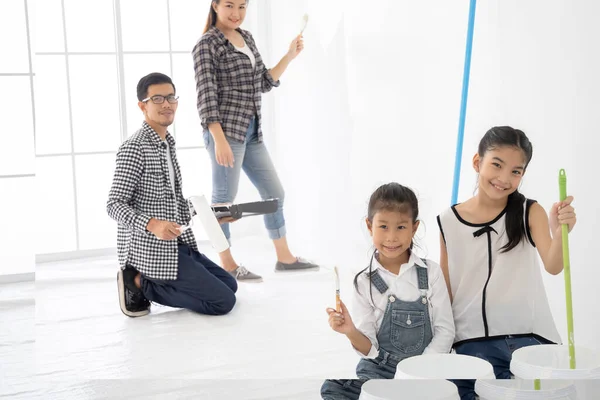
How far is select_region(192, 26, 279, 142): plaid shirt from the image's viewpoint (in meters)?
2.23

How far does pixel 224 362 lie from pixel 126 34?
3.84 feet

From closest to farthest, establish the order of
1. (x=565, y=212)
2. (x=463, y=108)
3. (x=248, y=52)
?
1. (x=565, y=212)
2. (x=463, y=108)
3. (x=248, y=52)

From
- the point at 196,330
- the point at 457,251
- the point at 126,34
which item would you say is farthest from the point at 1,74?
the point at 457,251

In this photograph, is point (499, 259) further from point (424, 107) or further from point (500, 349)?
point (424, 107)

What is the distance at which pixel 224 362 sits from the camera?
172cm

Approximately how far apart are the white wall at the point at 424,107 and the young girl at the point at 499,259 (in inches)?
A: 9.8

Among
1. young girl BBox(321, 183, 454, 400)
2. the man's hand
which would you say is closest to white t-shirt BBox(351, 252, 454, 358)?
young girl BBox(321, 183, 454, 400)

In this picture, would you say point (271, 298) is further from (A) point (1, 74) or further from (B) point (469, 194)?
(A) point (1, 74)

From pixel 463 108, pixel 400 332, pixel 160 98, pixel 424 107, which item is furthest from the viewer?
pixel 160 98

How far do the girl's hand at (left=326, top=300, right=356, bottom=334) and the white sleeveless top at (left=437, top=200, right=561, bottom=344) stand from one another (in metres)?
0.24

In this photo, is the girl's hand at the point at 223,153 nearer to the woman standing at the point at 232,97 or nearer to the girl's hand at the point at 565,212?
the woman standing at the point at 232,97

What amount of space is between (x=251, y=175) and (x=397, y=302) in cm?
127

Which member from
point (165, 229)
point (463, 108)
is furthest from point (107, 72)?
point (463, 108)

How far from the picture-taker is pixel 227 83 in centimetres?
229
